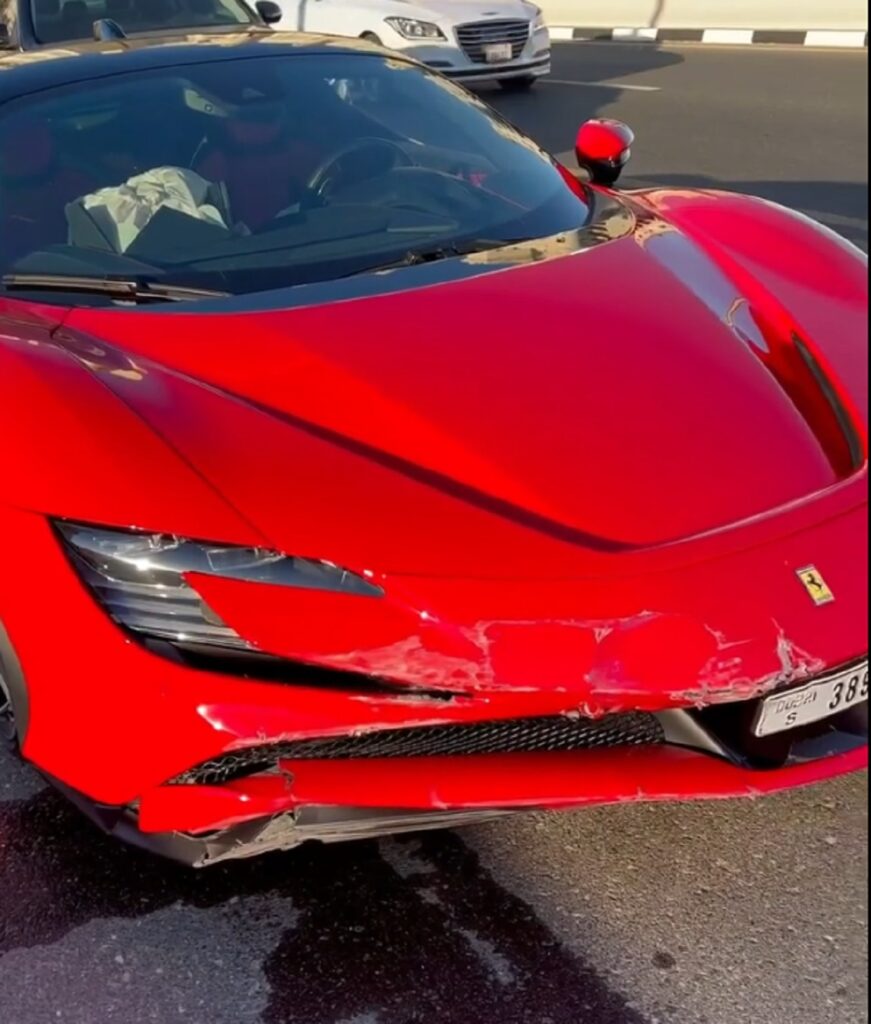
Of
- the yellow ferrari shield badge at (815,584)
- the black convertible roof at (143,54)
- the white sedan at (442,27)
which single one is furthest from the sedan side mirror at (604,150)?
the white sedan at (442,27)

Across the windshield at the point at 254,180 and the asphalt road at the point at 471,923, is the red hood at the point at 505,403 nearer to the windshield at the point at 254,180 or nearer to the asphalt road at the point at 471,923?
the windshield at the point at 254,180

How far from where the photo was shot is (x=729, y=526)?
199cm

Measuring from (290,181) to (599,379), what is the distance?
1.03 m

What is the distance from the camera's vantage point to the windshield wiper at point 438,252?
8.79ft

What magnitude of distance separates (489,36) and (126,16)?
4.65 metres

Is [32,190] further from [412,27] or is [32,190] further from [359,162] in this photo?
[412,27]

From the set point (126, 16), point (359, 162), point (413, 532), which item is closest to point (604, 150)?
point (359, 162)

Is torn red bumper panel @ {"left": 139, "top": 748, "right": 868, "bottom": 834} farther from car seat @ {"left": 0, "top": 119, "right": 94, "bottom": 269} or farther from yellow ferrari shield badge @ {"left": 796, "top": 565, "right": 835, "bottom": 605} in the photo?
car seat @ {"left": 0, "top": 119, "right": 94, "bottom": 269}

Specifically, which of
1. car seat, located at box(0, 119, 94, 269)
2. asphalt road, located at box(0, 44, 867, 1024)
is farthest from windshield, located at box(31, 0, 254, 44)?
asphalt road, located at box(0, 44, 867, 1024)

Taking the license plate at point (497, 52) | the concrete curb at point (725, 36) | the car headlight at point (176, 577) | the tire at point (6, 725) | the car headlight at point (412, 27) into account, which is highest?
the car headlight at point (412, 27)

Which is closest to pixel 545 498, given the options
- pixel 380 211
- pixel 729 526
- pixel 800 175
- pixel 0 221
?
pixel 729 526

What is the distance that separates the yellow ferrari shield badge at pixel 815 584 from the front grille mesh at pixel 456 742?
30 cm

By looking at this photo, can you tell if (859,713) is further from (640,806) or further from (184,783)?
(184,783)

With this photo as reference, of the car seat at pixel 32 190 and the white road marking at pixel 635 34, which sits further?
the white road marking at pixel 635 34
